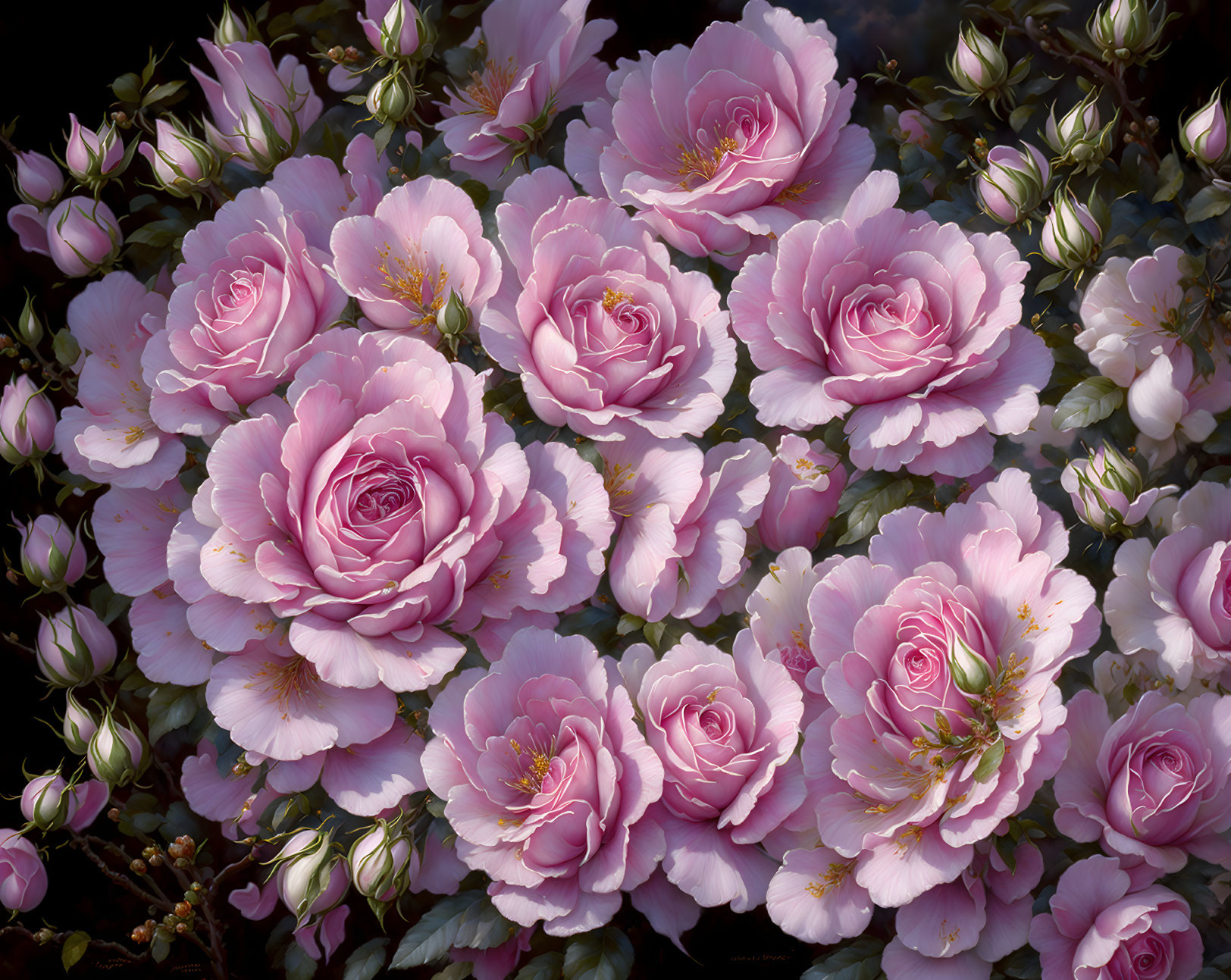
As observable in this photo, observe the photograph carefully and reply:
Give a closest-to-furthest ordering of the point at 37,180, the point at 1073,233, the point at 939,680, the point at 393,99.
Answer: the point at 939,680
the point at 1073,233
the point at 393,99
the point at 37,180

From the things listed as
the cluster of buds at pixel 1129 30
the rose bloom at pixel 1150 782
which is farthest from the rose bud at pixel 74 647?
the cluster of buds at pixel 1129 30

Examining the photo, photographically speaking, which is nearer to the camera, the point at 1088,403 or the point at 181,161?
the point at 1088,403

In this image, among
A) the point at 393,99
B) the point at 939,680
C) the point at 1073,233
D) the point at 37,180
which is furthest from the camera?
the point at 37,180

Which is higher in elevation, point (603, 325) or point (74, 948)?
point (603, 325)

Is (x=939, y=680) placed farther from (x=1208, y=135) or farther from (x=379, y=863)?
(x=1208, y=135)

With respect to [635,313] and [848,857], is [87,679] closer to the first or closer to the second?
[635,313]

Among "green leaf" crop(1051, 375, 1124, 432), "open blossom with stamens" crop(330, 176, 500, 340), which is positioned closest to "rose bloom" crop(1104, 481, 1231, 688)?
"green leaf" crop(1051, 375, 1124, 432)

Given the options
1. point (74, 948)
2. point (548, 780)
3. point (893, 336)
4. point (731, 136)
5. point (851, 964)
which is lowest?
point (74, 948)

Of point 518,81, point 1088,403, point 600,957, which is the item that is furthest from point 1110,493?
point 518,81

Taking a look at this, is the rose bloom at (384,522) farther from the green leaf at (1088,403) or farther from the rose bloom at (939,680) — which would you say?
the green leaf at (1088,403)
